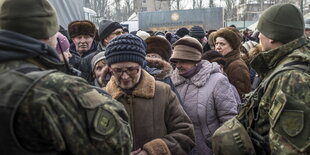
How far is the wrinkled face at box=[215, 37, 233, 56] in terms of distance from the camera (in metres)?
5.15

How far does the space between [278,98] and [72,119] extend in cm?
122

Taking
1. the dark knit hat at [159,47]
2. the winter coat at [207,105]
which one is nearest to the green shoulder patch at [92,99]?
the winter coat at [207,105]

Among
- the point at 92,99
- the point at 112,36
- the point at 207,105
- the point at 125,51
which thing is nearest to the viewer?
the point at 92,99

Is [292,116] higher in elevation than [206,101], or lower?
higher

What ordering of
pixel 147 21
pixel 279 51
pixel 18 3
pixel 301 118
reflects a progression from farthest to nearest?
pixel 147 21 < pixel 279 51 < pixel 301 118 < pixel 18 3

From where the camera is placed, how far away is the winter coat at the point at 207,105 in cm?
363

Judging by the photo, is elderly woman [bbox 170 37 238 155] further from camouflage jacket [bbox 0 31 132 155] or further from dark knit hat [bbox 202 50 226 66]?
camouflage jacket [bbox 0 31 132 155]

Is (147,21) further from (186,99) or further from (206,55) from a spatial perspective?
(186,99)

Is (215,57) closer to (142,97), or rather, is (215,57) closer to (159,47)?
(159,47)

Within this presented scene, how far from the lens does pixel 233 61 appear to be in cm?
496

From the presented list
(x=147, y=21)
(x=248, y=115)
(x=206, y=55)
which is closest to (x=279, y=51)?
(x=248, y=115)

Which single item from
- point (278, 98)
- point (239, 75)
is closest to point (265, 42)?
point (278, 98)

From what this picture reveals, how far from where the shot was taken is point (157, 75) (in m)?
3.42

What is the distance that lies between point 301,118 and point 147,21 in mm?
19736
